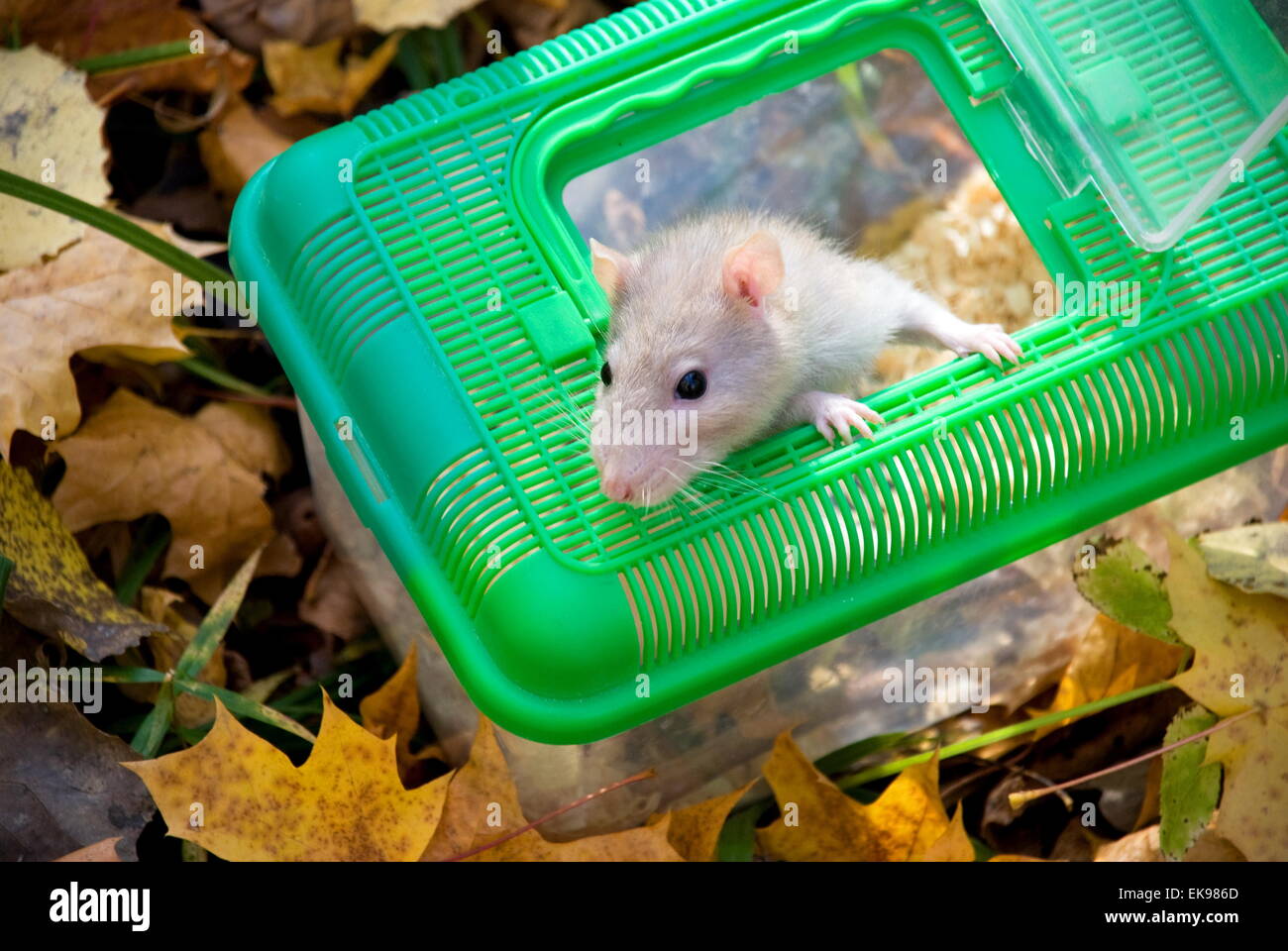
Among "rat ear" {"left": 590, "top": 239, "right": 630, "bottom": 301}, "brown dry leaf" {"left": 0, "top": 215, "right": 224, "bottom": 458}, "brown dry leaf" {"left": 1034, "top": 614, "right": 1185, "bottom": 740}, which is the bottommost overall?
"brown dry leaf" {"left": 1034, "top": 614, "right": 1185, "bottom": 740}

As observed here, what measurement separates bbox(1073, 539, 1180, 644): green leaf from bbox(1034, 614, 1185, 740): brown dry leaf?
0.18 m

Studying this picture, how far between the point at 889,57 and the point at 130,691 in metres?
2.35

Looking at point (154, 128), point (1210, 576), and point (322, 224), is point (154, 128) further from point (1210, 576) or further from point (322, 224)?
point (1210, 576)

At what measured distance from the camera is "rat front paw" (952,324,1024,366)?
7.82ft

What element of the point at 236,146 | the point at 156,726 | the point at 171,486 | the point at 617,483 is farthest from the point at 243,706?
the point at 236,146

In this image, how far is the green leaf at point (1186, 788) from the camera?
2451 millimetres

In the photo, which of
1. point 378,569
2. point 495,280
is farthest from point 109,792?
point 495,280

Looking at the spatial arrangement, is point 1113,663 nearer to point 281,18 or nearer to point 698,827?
point 698,827

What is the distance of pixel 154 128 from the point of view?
346cm

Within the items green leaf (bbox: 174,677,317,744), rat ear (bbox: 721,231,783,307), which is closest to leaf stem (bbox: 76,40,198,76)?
green leaf (bbox: 174,677,317,744)

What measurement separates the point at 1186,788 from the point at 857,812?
0.63 metres

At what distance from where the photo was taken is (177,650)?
279 centimetres

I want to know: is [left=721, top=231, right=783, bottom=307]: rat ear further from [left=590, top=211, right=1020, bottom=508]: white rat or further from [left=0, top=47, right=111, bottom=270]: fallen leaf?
[left=0, top=47, right=111, bottom=270]: fallen leaf
